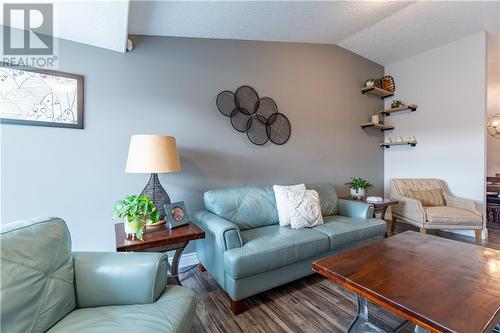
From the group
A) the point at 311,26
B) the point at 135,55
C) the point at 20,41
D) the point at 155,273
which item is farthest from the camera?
the point at 311,26

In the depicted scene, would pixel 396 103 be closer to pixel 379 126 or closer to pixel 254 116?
pixel 379 126

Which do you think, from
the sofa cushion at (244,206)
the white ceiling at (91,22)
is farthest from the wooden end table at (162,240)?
the white ceiling at (91,22)

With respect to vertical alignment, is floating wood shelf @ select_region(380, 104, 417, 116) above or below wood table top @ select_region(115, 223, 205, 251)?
above

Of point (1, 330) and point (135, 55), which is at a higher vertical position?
point (135, 55)

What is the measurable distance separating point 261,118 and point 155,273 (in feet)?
6.96

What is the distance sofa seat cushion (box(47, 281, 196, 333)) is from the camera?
0.91 meters

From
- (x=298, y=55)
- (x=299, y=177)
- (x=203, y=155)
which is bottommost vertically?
(x=299, y=177)

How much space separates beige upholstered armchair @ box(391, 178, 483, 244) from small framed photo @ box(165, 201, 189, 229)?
2.88 metres

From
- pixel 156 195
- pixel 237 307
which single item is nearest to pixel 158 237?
pixel 156 195

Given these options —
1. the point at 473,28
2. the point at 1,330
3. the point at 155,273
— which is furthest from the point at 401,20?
→ the point at 1,330

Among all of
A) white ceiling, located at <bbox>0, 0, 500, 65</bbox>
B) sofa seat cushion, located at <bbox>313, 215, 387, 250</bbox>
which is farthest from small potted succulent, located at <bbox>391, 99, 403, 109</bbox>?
sofa seat cushion, located at <bbox>313, 215, 387, 250</bbox>

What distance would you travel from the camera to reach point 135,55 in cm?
214

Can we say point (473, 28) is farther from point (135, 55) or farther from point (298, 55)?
point (135, 55)

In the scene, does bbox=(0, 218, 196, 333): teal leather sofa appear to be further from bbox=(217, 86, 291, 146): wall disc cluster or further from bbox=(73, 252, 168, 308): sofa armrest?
bbox=(217, 86, 291, 146): wall disc cluster
